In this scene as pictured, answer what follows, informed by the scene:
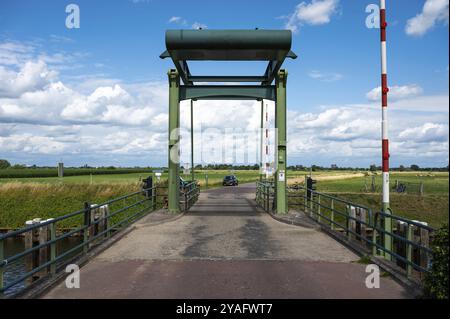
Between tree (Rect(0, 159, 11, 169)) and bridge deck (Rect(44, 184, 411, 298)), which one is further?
tree (Rect(0, 159, 11, 169))

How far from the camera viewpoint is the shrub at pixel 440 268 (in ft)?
17.5

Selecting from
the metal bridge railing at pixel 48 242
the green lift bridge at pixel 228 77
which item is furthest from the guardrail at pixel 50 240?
the green lift bridge at pixel 228 77

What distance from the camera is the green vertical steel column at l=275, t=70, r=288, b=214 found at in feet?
54.7

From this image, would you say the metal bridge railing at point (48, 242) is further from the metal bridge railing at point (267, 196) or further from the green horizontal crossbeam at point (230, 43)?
the green horizontal crossbeam at point (230, 43)

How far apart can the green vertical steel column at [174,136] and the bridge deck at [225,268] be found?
14.5ft

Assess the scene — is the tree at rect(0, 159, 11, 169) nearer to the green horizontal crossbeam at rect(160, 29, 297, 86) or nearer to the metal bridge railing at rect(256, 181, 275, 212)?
the metal bridge railing at rect(256, 181, 275, 212)

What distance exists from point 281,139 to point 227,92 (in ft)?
9.37

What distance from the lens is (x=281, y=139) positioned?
16.6 meters

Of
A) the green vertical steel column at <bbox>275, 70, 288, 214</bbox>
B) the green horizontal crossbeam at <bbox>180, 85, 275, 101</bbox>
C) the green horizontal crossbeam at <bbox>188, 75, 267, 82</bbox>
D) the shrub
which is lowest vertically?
the shrub

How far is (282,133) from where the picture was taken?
54.7ft

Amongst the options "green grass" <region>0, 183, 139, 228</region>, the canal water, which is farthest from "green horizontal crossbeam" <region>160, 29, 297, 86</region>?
"green grass" <region>0, 183, 139, 228</region>

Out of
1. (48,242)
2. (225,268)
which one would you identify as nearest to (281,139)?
(225,268)

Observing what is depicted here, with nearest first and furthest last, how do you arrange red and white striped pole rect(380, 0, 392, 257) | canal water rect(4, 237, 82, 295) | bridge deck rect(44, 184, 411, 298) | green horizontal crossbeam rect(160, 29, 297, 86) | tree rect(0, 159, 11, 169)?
bridge deck rect(44, 184, 411, 298)
red and white striped pole rect(380, 0, 392, 257)
green horizontal crossbeam rect(160, 29, 297, 86)
canal water rect(4, 237, 82, 295)
tree rect(0, 159, 11, 169)
